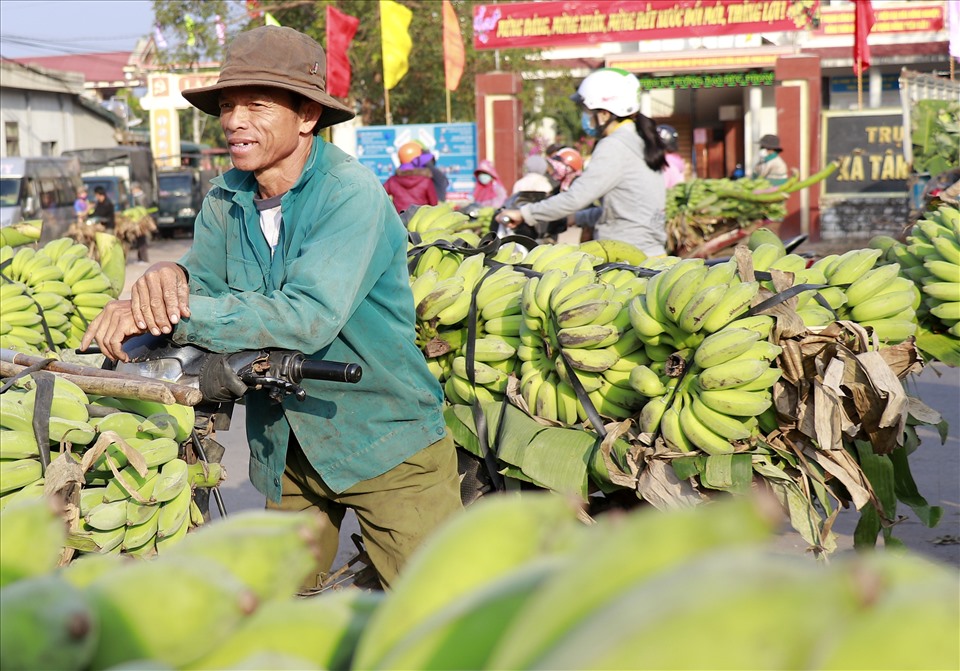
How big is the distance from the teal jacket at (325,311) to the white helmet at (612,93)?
3018 mm

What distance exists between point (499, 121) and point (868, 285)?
1726 cm

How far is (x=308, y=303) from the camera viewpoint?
8.29ft

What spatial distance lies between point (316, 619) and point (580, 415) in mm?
2870

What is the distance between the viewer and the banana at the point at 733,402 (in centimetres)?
337

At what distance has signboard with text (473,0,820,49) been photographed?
20.9m

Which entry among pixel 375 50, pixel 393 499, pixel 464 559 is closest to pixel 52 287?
pixel 393 499

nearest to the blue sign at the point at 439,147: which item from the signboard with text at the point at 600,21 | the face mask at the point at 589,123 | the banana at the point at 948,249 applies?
the signboard with text at the point at 600,21

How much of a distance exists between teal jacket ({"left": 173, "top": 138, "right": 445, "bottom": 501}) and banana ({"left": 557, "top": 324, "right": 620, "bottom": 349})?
2.32 ft

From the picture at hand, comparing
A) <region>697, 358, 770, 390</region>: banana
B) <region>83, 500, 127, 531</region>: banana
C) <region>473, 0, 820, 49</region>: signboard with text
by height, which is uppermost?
<region>473, 0, 820, 49</region>: signboard with text

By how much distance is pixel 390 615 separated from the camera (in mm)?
891

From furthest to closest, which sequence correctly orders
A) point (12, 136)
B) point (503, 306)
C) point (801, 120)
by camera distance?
point (12, 136) → point (801, 120) → point (503, 306)

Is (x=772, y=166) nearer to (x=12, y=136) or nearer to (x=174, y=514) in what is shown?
(x=174, y=514)

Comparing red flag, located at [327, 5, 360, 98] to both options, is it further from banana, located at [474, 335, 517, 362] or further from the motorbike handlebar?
the motorbike handlebar

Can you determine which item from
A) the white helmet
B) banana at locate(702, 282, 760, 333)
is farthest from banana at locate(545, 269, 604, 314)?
the white helmet
